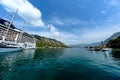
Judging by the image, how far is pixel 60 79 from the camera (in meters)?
11.5

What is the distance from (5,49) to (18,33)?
65029 millimetres

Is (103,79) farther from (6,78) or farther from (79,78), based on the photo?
(6,78)

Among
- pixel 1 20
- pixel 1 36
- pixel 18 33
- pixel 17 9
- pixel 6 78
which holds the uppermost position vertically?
pixel 1 20

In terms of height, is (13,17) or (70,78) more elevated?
(13,17)

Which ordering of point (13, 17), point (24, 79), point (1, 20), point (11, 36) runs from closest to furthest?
point (24, 79), point (13, 17), point (11, 36), point (1, 20)

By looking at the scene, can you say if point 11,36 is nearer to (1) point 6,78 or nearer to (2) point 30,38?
(2) point 30,38

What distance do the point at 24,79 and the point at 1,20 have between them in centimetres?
14090

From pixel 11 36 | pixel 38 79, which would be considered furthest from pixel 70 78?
pixel 11 36

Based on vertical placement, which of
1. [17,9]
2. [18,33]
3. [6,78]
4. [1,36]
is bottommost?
[6,78]

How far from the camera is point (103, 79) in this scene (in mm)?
11625

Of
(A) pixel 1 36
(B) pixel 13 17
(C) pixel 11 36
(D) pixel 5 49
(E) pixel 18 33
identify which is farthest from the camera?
(E) pixel 18 33

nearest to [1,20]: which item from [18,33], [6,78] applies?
[18,33]

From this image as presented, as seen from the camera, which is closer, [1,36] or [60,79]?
[60,79]

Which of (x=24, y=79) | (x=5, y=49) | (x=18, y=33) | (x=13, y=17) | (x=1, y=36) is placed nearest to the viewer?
(x=24, y=79)
